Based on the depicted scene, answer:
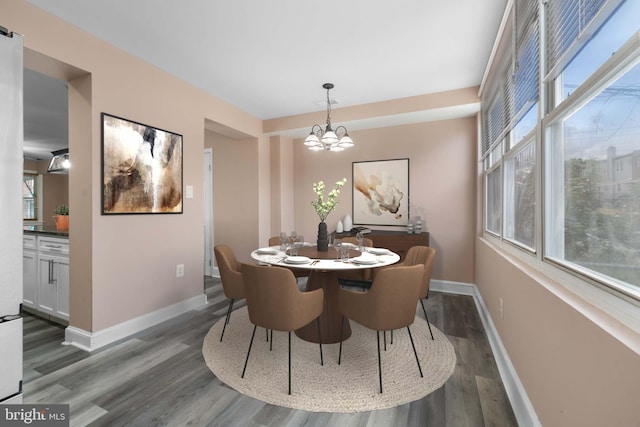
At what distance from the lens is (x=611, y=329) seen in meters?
0.84

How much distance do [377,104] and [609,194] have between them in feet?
10.3

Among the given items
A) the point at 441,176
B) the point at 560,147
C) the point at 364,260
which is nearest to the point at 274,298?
the point at 364,260

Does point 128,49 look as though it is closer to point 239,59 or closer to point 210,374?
point 239,59

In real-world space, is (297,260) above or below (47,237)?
below

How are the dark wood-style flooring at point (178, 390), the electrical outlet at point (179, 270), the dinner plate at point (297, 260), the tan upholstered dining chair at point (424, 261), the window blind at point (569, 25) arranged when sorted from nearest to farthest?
the window blind at point (569, 25) → the dark wood-style flooring at point (178, 390) → the dinner plate at point (297, 260) → the tan upholstered dining chair at point (424, 261) → the electrical outlet at point (179, 270)

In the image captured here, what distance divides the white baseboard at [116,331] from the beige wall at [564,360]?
3.11 m

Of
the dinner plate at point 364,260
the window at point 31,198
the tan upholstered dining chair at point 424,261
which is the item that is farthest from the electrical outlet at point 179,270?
the window at point 31,198

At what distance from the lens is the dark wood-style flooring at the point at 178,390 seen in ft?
5.25

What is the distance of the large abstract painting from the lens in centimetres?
247

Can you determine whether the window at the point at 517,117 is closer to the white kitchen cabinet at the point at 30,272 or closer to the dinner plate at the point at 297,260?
the dinner plate at the point at 297,260

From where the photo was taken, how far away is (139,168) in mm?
2729

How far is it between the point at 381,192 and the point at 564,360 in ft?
11.1

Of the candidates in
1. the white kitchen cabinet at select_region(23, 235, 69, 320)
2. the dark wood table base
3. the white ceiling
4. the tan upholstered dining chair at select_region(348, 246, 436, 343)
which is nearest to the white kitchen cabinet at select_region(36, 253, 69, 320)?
the white kitchen cabinet at select_region(23, 235, 69, 320)

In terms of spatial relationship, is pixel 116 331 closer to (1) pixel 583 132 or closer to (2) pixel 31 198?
(1) pixel 583 132
